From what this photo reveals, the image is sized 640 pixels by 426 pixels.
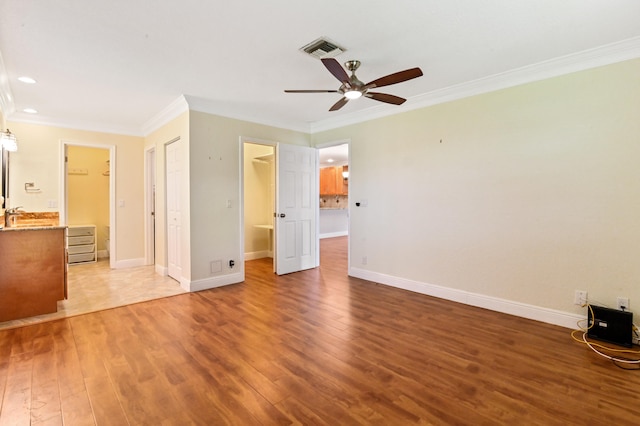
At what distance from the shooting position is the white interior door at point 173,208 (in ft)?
14.3

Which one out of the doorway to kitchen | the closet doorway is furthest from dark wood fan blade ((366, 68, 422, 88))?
the doorway to kitchen

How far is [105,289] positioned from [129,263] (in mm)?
1527

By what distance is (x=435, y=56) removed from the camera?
283cm

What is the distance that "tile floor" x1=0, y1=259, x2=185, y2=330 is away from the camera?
3365 millimetres

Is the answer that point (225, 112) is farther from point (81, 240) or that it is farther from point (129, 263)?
point (81, 240)

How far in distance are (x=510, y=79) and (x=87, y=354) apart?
15.8 ft

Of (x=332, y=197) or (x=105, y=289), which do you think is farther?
(x=332, y=197)

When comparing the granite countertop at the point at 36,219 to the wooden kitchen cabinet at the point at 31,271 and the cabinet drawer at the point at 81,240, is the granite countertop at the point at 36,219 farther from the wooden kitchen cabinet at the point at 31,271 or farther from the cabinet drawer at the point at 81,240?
the cabinet drawer at the point at 81,240

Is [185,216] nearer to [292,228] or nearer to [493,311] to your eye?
[292,228]

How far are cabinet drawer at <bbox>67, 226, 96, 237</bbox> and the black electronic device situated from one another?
306 inches

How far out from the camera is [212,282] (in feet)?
13.9

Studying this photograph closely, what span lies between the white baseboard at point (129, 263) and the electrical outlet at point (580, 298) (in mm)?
6533

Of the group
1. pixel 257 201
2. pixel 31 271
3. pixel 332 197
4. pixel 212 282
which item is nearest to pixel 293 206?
pixel 257 201

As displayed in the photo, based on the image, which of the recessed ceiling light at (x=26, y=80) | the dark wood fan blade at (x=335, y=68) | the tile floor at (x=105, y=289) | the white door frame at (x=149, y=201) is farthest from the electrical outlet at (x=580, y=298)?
the white door frame at (x=149, y=201)
